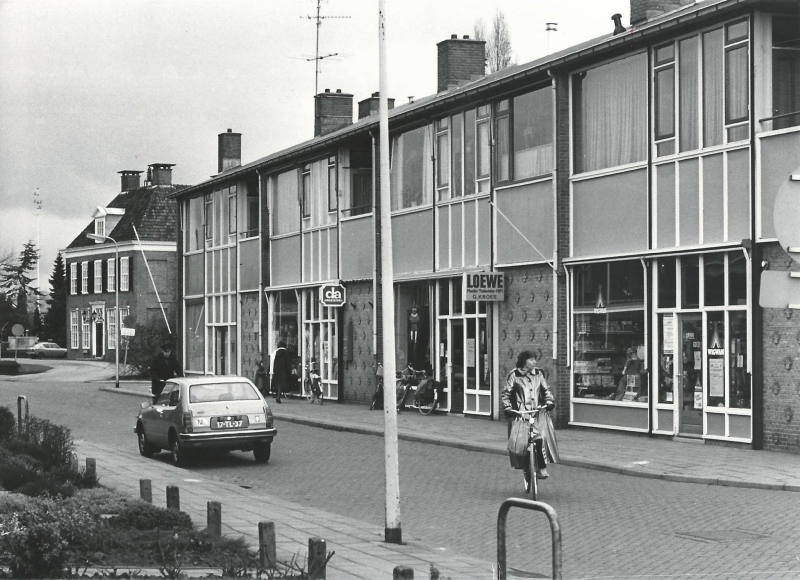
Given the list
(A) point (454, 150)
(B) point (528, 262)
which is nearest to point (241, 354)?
(A) point (454, 150)

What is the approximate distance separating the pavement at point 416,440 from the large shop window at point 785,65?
220 inches

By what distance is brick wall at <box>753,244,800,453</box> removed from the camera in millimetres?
18562

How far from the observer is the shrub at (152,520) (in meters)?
10.6

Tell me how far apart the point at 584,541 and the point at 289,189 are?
92.8ft

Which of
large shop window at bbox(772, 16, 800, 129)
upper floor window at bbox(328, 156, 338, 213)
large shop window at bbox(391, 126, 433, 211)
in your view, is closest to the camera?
large shop window at bbox(772, 16, 800, 129)

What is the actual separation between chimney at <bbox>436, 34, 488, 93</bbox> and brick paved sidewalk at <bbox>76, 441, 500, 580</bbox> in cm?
1987

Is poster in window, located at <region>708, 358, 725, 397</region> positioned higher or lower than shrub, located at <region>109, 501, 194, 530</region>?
→ higher

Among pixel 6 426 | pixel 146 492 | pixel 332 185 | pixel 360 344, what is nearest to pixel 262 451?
pixel 6 426

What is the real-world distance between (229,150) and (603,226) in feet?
104

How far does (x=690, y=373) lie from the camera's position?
20891mm

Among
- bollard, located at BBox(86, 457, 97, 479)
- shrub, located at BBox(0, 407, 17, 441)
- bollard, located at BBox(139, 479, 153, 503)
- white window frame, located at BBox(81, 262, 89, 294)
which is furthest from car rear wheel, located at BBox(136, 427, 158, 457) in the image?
white window frame, located at BBox(81, 262, 89, 294)

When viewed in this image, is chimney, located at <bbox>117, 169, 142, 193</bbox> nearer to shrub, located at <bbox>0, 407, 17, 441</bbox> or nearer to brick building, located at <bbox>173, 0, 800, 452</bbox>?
brick building, located at <bbox>173, 0, 800, 452</bbox>

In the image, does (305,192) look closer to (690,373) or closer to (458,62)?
(458,62)

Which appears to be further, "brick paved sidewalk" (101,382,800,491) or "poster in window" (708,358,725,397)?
"poster in window" (708,358,725,397)
